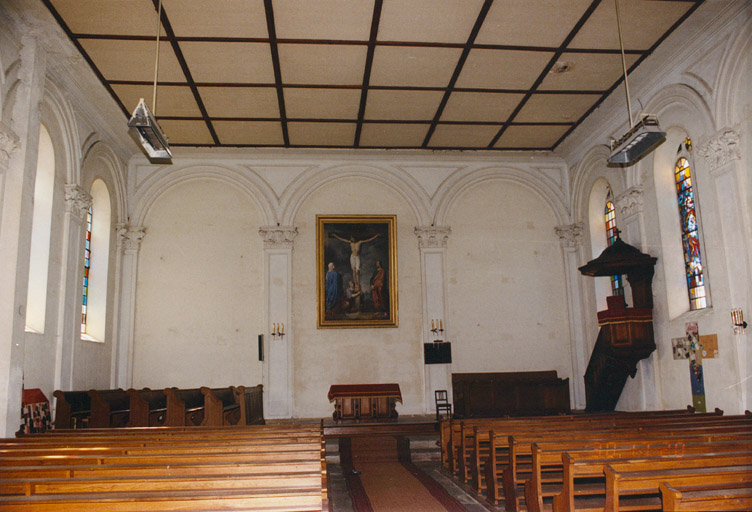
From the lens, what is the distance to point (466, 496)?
7008mm

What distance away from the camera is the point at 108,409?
9.10 metres

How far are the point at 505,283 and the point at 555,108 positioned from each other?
3.96 m

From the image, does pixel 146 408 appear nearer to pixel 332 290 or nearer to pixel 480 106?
pixel 332 290

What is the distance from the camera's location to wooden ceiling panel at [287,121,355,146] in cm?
1229

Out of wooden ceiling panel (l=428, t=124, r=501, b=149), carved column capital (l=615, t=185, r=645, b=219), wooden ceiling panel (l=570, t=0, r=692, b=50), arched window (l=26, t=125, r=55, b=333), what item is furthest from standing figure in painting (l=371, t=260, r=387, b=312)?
arched window (l=26, t=125, r=55, b=333)

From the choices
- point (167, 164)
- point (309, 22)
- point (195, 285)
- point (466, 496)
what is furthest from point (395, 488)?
point (167, 164)

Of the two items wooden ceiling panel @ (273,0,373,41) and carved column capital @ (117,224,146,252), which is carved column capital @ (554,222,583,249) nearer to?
wooden ceiling panel @ (273,0,373,41)

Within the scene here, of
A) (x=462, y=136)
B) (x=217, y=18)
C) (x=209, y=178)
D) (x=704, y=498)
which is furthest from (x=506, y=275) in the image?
(x=704, y=498)

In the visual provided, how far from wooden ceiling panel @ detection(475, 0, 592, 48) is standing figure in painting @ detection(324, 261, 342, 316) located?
19.3ft

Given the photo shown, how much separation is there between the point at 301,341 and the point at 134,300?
3.49 metres

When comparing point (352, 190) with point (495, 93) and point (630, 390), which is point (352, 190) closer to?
point (495, 93)


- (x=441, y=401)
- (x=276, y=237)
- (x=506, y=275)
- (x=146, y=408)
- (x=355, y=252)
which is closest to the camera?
(x=146, y=408)

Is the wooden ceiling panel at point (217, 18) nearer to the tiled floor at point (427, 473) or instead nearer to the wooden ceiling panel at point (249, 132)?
the wooden ceiling panel at point (249, 132)

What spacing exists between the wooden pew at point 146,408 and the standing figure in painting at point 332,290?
391 cm
